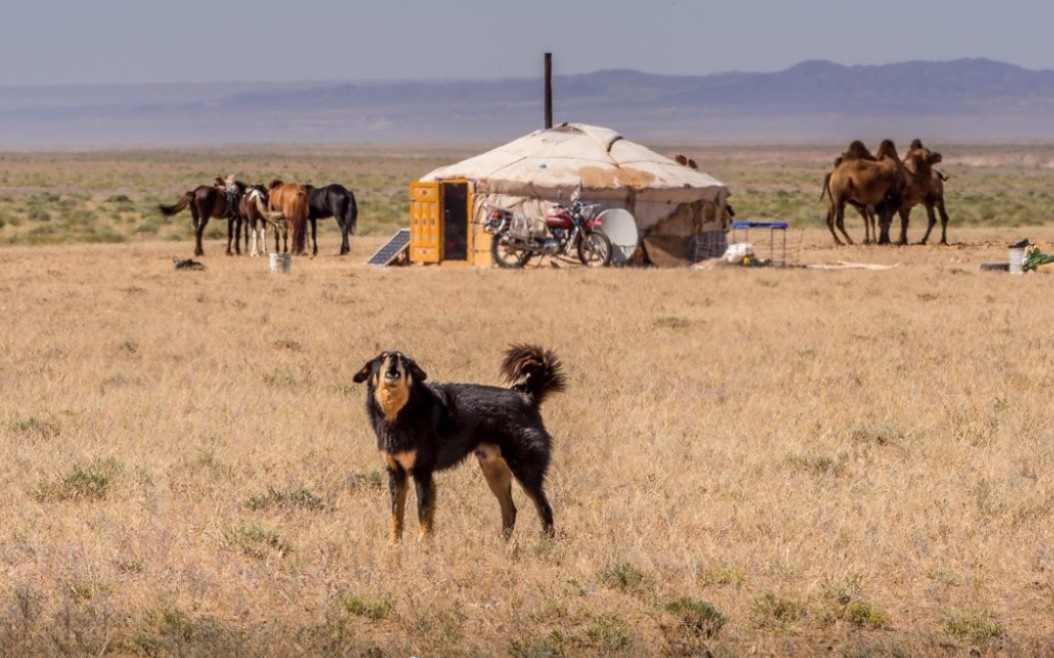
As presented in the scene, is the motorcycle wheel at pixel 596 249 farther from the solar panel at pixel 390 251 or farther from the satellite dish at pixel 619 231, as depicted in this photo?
the solar panel at pixel 390 251

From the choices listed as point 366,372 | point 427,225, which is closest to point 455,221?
point 427,225

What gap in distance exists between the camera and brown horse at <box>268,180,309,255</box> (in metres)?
29.2

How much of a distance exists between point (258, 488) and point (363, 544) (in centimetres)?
160

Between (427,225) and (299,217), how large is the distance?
3.44 meters

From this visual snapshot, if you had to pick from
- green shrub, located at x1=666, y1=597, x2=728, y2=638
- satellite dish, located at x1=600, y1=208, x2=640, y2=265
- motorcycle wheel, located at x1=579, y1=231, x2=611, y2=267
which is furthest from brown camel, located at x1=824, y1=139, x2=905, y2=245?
green shrub, located at x1=666, y1=597, x2=728, y2=638

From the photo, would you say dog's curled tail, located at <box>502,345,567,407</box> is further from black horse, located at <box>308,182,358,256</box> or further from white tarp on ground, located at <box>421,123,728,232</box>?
black horse, located at <box>308,182,358,256</box>

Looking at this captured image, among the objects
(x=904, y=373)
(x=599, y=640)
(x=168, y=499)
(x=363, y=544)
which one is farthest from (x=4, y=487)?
(x=904, y=373)

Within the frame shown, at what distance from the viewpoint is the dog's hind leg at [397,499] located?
292 inches

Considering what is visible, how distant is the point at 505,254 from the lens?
2631 cm

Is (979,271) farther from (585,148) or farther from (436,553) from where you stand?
(436,553)

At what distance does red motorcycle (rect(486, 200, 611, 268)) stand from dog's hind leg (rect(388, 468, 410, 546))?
726 inches

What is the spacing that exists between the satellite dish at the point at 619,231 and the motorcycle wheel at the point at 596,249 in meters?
0.21

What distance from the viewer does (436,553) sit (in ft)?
24.3

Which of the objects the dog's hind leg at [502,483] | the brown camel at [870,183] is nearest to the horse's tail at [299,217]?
the brown camel at [870,183]
